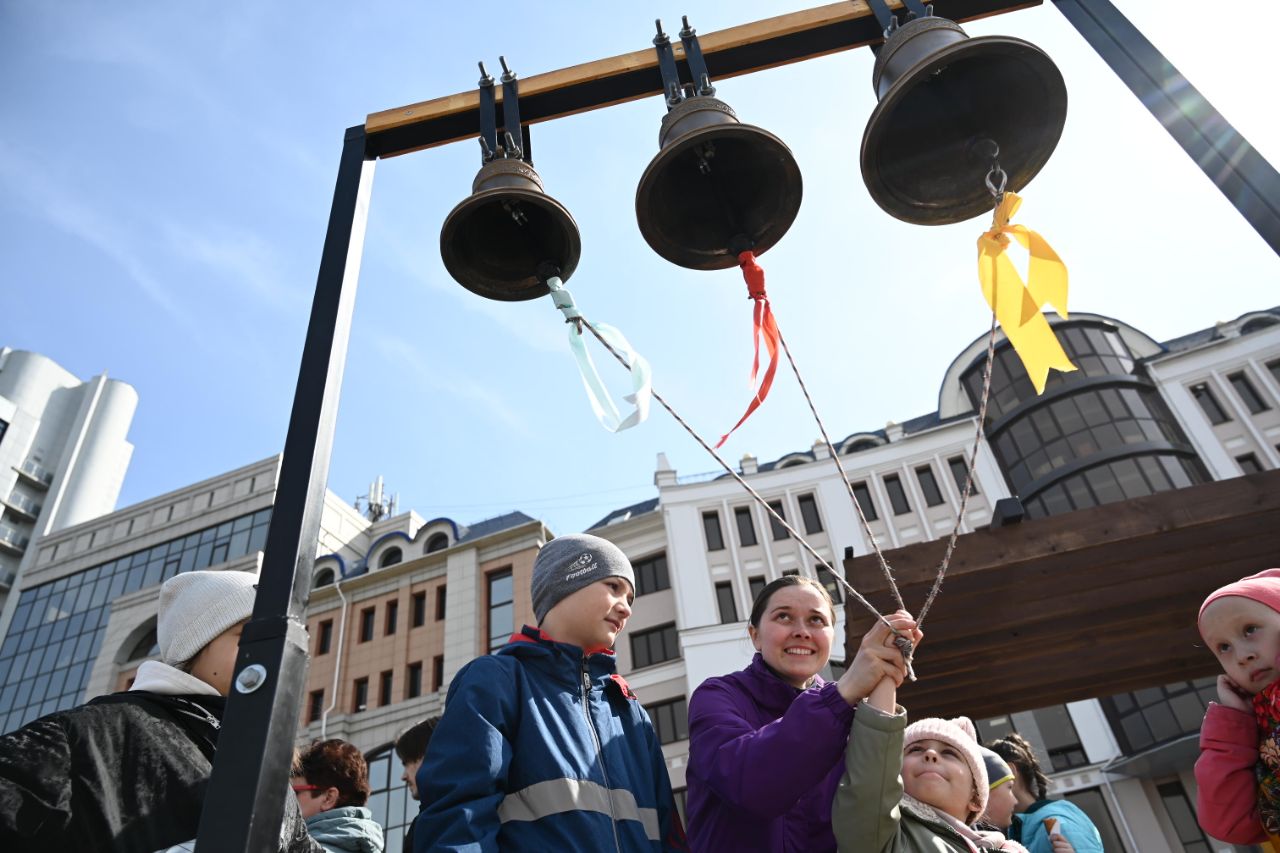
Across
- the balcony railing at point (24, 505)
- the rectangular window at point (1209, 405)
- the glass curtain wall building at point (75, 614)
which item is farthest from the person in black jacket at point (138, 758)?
the balcony railing at point (24, 505)

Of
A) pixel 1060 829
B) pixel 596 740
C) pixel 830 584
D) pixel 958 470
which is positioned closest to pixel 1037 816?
pixel 1060 829

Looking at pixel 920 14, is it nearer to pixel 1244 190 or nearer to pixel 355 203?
pixel 1244 190

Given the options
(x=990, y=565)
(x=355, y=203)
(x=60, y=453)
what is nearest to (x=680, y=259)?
(x=355, y=203)

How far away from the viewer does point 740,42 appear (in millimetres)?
3010

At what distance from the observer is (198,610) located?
7.39ft

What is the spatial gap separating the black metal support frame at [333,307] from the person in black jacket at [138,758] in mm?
452

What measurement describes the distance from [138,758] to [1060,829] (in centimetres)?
407

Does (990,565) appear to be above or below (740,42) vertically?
below

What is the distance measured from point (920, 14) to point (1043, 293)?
116 centimetres

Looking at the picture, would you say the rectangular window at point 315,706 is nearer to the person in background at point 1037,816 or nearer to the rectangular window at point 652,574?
the rectangular window at point 652,574

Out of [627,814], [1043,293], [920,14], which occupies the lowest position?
[627,814]

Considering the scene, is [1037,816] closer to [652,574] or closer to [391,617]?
[652,574]

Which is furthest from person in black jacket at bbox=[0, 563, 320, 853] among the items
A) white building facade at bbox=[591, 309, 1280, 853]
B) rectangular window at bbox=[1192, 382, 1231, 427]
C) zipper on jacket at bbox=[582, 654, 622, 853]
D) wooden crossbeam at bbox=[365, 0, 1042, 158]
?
rectangular window at bbox=[1192, 382, 1231, 427]

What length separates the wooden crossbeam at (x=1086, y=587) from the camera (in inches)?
212
